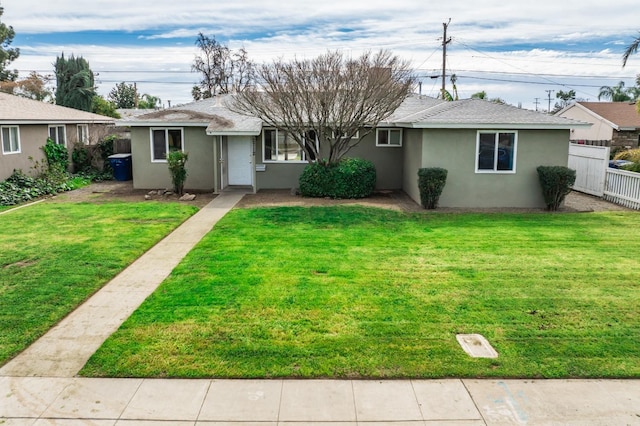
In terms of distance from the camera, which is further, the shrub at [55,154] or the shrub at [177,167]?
the shrub at [55,154]

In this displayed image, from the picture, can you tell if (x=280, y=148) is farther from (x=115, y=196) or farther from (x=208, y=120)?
(x=115, y=196)

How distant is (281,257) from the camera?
1022 centimetres

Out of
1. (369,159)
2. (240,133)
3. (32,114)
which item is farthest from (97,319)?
(32,114)

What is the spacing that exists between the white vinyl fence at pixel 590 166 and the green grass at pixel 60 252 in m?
13.4

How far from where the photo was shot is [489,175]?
1596 cm

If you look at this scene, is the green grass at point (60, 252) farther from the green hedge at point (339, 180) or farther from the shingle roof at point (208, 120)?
the green hedge at point (339, 180)

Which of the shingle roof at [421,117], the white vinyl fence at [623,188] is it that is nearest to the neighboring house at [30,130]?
the shingle roof at [421,117]

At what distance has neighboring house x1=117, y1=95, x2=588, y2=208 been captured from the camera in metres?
15.7

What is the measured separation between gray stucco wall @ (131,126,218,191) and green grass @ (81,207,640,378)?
773cm

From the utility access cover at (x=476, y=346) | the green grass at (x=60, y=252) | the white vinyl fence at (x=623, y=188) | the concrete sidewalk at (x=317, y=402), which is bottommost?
the concrete sidewalk at (x=317, y=402)

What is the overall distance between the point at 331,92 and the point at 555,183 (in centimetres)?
719

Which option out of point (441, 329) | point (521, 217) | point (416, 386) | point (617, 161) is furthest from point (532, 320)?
point (617, 161)

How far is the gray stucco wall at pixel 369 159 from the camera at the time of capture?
19.9m

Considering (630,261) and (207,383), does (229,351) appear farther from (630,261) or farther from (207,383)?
(630,261)
